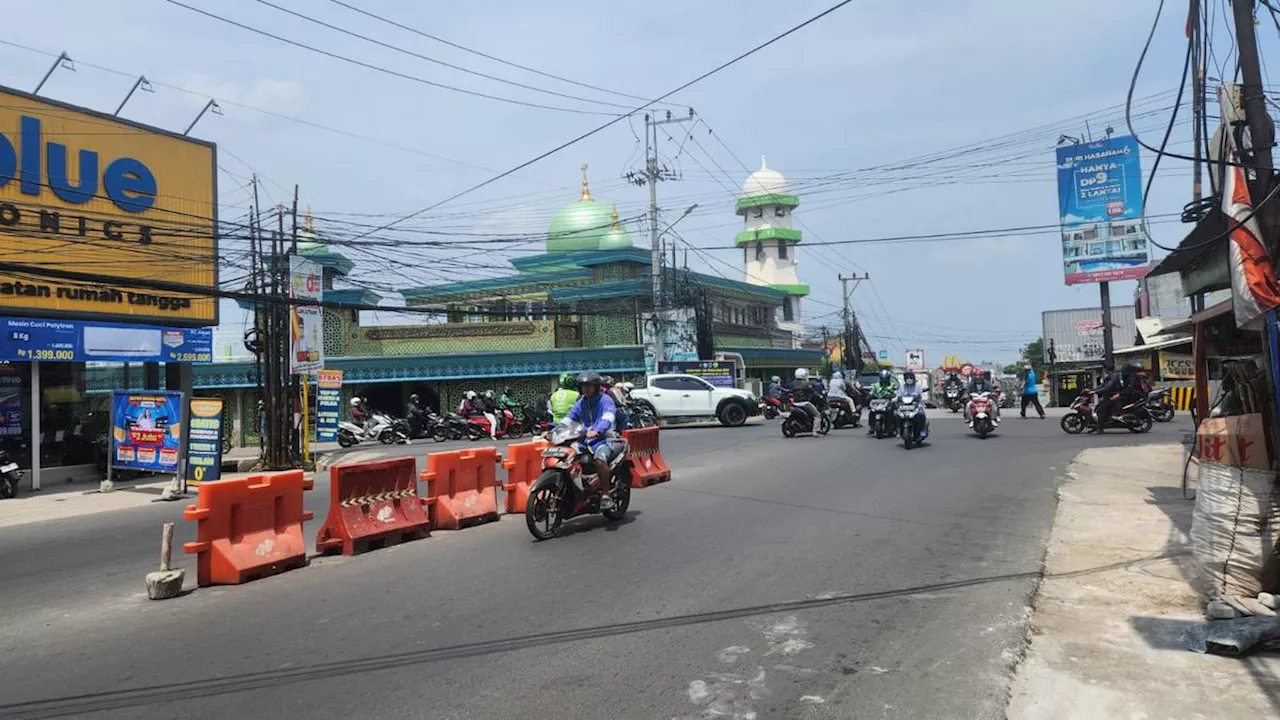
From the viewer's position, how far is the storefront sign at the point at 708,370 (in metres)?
31.3

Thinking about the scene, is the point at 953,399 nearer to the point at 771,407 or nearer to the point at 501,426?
the point at 771,407

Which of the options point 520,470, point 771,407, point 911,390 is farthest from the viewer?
→ point 771,407

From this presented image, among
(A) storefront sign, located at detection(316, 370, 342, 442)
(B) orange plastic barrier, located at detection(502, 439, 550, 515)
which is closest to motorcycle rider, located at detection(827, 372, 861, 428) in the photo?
(A) storefront sign, located at detection(316, 370, 342, 442)

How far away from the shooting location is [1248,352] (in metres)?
7.80

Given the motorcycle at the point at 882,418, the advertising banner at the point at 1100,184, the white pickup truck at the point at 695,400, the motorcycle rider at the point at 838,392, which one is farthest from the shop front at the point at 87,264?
the advertising banner at the point at 1100,184

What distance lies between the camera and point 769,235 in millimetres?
64375

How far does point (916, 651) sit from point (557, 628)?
2.11 meters

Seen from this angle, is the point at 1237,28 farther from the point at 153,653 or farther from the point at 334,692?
the point at 153,653

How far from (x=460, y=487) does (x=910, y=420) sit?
10.3 meters

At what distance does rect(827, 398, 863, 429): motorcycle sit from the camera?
2247 centimetres

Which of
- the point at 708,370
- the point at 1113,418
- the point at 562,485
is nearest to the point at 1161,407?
the point at 1113,418

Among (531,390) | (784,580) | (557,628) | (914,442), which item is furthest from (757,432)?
(557,628)

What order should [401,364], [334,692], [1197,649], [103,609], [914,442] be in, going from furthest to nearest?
[401,364] < [914,442] < [103,609] < [1197,649] < [334,692]

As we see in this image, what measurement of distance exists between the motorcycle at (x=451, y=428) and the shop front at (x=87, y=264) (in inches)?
293
